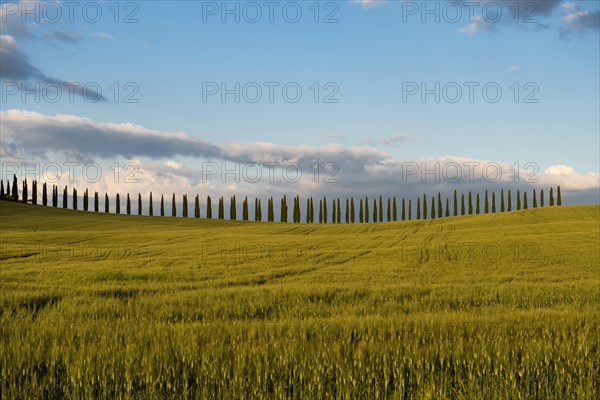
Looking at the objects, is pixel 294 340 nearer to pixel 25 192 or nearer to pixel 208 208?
pixel 208 208

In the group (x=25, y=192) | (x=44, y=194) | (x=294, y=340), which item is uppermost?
(x=25, y=192)


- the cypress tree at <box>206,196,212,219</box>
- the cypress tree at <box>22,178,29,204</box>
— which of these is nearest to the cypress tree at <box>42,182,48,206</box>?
the cypress tree at <box>22,178,29,204</box>

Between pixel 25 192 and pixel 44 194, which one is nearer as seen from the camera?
pixel 44 194

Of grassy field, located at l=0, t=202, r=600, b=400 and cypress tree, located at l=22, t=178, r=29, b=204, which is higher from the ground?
cypress tree, located at l=22, t=178, r=29, b=204

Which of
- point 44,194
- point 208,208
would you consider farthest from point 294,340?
point 44,194

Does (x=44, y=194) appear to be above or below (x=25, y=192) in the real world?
below

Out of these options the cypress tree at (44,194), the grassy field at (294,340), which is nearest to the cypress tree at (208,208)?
the cypress tree at (44,194)

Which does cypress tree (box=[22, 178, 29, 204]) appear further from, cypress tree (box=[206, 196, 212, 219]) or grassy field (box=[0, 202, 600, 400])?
grassy field (box=[0, 202, 600, 400])

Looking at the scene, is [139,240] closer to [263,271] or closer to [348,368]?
[263,271]

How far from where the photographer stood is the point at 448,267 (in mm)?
25297

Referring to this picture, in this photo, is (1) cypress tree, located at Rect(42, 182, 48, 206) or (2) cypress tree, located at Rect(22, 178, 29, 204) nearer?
(1) cypress tree, located at Rect(42, 182, 48, 206)

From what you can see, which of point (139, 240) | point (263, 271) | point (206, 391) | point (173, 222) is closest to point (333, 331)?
point (206, 391)

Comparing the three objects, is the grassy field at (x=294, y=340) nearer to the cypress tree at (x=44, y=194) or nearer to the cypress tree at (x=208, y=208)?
the cypress tree at (x=208, y=208)

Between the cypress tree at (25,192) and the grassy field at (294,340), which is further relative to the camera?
the cypress tree at (25,192)
